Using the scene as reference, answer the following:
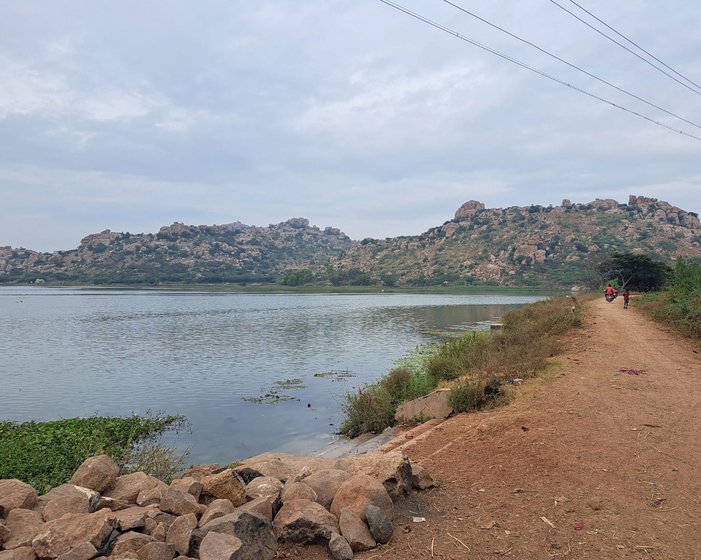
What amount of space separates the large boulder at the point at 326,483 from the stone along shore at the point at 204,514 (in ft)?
0.04

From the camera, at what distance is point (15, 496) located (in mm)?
5430

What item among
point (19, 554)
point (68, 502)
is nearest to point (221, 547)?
point (19, 554)

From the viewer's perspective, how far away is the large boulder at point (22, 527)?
4707 millimetres

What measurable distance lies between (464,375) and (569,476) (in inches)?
282

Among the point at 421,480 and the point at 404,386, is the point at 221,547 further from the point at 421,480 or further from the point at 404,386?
the point at 404,386

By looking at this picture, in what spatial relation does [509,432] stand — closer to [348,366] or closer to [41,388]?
[348,366]

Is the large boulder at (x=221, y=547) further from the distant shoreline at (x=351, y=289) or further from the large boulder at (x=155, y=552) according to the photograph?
the distant shoreline at (x=351, y=289)

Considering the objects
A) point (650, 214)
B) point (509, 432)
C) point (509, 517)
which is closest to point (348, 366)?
point (509, 432)

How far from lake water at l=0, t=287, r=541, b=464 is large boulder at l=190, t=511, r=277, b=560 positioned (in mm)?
7612

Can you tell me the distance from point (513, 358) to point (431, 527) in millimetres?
10475

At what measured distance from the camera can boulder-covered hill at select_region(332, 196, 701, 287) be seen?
108 metres

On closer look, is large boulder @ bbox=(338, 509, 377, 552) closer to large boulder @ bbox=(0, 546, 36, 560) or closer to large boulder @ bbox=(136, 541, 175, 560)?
large boulder @ bbox=(136, 541, 175, 560)

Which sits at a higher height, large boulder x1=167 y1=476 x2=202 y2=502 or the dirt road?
large boulder x1=167 y1=476 x2=202 y2=502

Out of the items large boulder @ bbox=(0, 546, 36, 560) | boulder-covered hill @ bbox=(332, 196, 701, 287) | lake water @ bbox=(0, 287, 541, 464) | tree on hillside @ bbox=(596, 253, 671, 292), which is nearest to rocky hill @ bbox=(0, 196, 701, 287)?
boulder-covered hill @ bbox=(332, 196, 701, 287)
